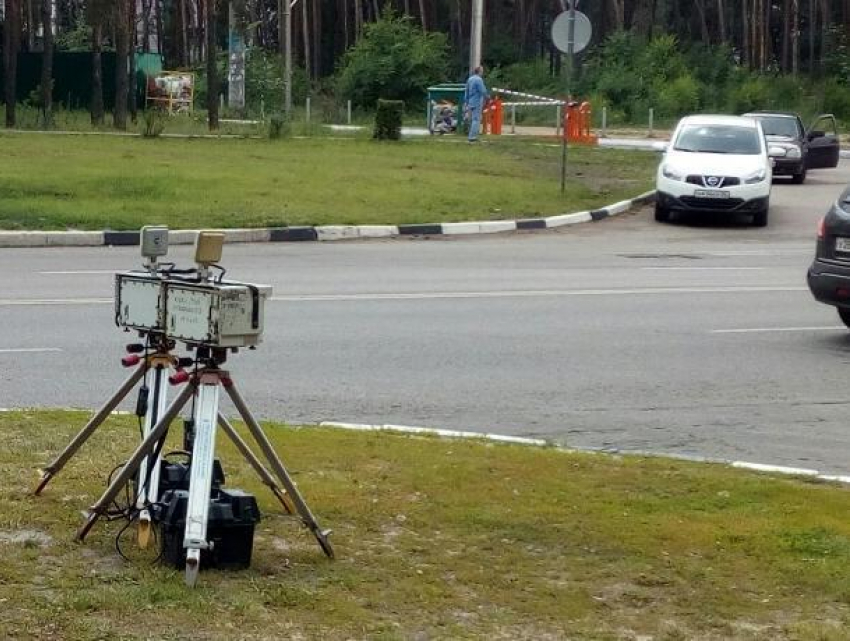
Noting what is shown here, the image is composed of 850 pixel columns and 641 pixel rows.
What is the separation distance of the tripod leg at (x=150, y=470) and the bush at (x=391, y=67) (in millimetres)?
51506

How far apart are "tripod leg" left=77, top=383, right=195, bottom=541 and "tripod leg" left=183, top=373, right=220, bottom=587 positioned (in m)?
0.08

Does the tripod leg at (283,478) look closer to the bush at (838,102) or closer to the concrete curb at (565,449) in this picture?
the concrete curb at (565,449)

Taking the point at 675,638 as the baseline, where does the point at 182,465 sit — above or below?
above

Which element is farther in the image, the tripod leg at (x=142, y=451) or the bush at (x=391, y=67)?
the bush at (x=391, y=67)

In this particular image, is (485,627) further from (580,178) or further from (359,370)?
(580,178)

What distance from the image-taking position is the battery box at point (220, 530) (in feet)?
17.9

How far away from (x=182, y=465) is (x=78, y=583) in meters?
0.78

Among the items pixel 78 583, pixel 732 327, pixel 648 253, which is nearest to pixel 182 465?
pixel 78 583

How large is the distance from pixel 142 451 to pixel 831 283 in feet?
26.9

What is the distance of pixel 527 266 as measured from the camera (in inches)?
696

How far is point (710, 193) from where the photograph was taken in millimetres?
23484

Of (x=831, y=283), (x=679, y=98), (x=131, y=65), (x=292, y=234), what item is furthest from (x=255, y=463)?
(x=679, y=98)

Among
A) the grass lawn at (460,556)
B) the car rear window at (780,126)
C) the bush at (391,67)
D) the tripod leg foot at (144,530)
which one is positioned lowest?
the grass lawn at (460,556)

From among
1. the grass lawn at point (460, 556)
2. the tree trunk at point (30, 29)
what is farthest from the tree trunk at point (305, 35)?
the grass lawn at point (460, 556)
